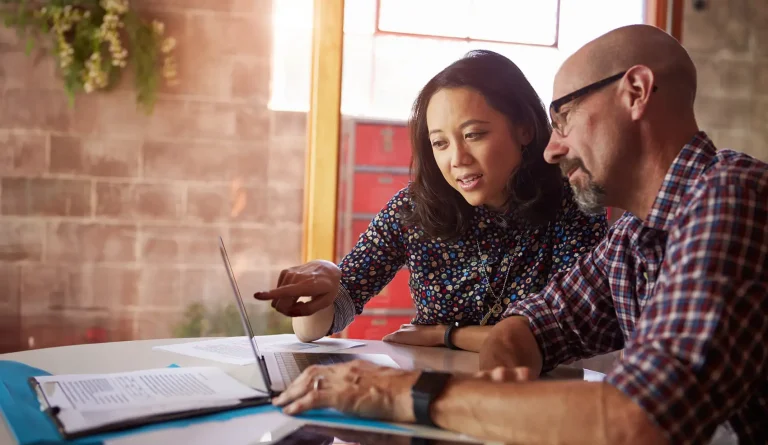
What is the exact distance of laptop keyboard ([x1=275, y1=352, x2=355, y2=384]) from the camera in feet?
3.97

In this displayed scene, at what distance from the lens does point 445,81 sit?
5.97 ft

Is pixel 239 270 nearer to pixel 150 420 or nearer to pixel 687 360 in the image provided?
pixel 150 420

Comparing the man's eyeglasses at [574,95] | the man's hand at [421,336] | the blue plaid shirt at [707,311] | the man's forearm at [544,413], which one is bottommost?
the man's hand at [421,336]

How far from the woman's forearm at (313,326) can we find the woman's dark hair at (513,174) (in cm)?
38

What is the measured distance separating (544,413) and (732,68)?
129 inches

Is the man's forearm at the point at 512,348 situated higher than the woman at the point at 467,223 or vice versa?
the woman at the point at 467,223

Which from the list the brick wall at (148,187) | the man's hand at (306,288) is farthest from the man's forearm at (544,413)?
the brick wall at (148,187)

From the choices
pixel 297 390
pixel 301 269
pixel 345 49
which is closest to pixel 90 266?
pixel 345 49

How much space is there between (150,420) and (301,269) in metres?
0.81

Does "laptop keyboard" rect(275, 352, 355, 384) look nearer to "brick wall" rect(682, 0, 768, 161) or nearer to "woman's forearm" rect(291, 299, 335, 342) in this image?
"woman's forearm" rect(291, 299, 335, 342)

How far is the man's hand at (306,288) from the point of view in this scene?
1526 mm

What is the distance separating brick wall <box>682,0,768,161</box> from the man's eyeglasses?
2.56 meters

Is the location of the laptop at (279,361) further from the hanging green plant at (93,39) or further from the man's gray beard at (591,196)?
the hanging green plant at (93,39)

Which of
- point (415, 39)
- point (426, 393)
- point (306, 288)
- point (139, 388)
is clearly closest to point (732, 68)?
point (415, 39)
